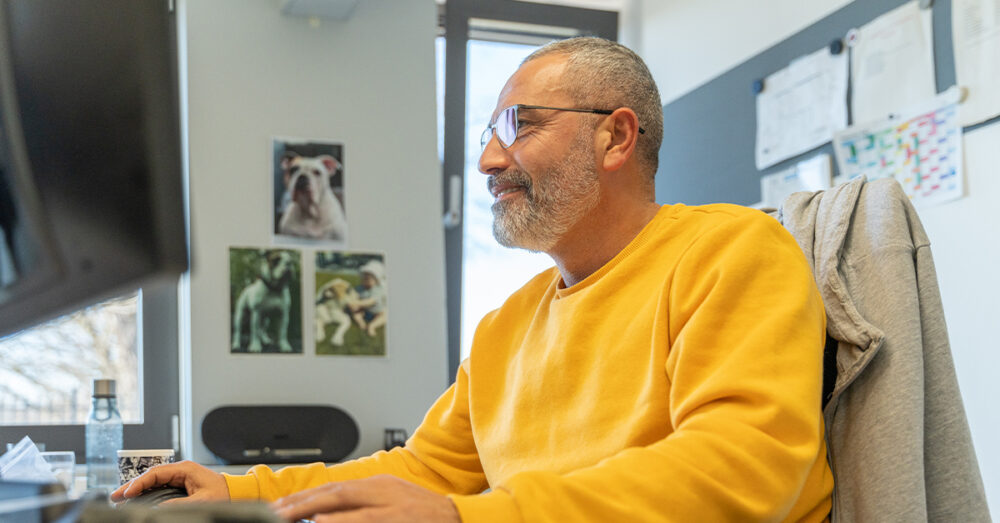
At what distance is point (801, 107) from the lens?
9.29 ft

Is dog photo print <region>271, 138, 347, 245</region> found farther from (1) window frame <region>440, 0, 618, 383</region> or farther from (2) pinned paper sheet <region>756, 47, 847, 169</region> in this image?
(2) pinned paper sheet <region>756, 47, 847, 169</region>

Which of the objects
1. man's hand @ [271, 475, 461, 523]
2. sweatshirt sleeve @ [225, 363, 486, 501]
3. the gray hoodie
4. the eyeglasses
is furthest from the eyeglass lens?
man's hand @ [271, 475, 461, 523]

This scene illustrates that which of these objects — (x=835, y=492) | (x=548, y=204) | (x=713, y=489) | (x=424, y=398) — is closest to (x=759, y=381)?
(x=713, y=489)

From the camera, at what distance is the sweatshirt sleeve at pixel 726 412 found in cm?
93

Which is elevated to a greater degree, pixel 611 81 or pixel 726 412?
pixel 611 81

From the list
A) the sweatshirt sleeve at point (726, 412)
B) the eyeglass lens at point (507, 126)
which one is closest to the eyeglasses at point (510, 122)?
the eyeglass lens at point (507, 126)

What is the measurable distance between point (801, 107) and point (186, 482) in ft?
6.91

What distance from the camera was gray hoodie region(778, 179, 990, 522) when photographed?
1.14 metres

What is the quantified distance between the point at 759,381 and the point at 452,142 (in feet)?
8.05

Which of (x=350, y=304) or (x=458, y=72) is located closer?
(x=350, y=304)

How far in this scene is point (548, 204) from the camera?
153 centimetres

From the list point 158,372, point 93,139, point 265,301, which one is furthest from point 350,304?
point 93,139

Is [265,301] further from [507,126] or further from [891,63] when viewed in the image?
[891,63]

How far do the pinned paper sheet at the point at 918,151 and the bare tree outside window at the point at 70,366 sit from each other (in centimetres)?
209
